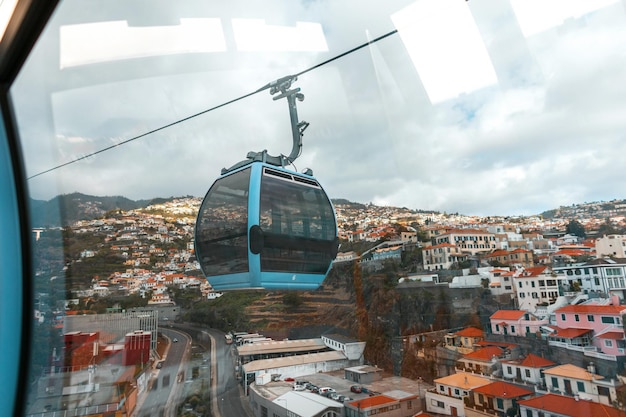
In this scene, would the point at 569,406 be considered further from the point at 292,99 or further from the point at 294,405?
the point at 292,99

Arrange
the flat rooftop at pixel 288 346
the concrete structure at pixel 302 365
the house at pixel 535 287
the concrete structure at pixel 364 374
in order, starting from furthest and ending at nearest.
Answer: the flat rooftop at pixel 288 346, the concrete structure at pixel 302 365, the concrete structure at pixel 364 374, the house at pixel 535 287

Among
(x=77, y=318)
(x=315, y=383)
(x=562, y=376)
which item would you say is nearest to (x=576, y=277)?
(x=562, y=376)

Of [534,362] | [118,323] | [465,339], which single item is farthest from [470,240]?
[118,323]

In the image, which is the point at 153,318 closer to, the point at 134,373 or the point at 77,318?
the point at 134,373

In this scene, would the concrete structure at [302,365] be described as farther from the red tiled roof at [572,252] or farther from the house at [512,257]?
the red tiled roof at [572,252]

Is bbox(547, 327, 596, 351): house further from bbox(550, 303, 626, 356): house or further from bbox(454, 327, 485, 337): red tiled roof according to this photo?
bbox(454, 327, 485, 337): red tiled roof

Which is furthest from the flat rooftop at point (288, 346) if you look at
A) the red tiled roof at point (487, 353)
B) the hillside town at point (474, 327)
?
the red tiled roof at point (487, 353)
